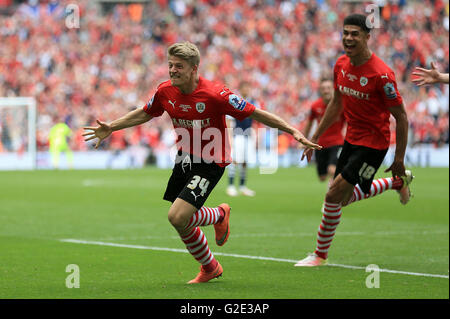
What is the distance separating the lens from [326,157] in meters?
14.6

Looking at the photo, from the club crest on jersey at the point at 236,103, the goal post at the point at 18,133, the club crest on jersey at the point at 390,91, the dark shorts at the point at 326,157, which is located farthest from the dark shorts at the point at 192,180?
the goal post at the point at 18,133

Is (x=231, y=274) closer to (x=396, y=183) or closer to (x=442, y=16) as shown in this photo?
(x=396, y=183)

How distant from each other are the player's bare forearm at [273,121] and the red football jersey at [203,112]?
0.07m

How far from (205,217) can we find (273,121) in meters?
1.10

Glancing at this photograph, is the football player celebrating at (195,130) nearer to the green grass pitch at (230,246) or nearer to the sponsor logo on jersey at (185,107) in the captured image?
the sponsor logo on jersey at (185,107)

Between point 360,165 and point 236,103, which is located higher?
point 236,103

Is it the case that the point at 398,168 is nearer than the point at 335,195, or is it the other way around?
the point at 398,168

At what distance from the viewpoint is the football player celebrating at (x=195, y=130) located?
295 inches

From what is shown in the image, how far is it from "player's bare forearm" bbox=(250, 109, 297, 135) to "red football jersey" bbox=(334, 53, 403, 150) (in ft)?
4.14

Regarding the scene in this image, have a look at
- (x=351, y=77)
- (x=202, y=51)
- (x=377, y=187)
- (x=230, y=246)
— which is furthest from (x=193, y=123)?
(x=202, y=51)
